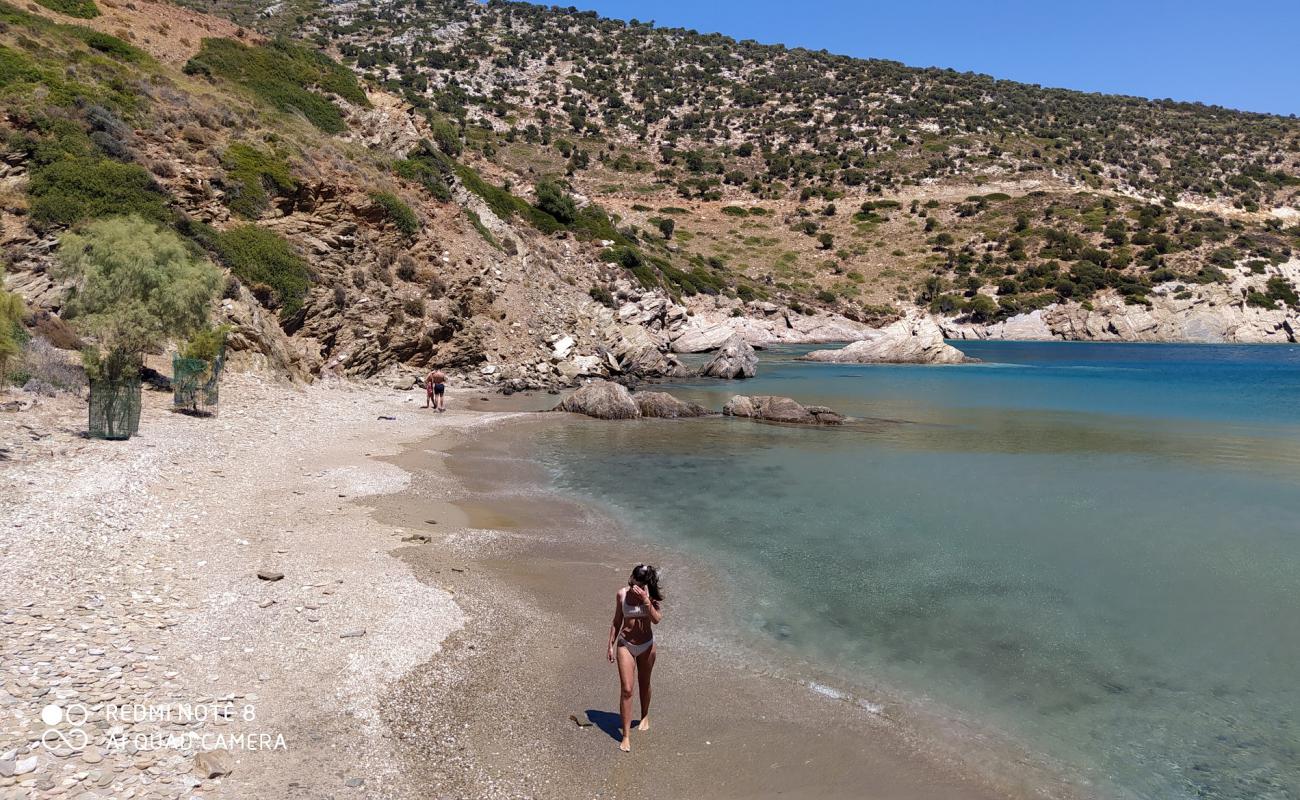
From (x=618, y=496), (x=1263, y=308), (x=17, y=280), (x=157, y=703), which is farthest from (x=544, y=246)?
(x=1263, y=308)

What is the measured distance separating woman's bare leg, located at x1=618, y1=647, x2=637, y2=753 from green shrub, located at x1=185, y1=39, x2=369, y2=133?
3717 cm

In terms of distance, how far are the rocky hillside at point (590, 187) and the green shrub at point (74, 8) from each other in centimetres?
15

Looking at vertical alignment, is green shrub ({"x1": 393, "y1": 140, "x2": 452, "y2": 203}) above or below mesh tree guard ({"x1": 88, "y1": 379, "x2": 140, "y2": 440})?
above

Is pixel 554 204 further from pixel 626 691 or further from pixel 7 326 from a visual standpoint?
pixel 626 691

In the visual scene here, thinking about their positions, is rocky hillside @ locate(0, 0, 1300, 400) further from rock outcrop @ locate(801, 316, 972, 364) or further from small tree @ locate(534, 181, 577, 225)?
rock outcrop @ locate(801, 316, 972, 364)

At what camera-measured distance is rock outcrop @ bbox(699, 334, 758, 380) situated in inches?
1629

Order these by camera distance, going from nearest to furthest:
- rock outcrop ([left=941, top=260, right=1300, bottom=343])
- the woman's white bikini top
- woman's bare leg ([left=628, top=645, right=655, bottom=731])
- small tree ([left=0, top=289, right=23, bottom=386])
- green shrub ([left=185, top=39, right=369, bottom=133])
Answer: the woman's white bikini top, woman's bare leg ([left=628, top=645, right=655, bottom=731]), small tree ([left=0, top=289, right=23, bottom=386]), green shrub ([left=185, top=39, right=369, bottom=133]), rock outcrop ([left=941, top=260, right=1300, bottom=343])

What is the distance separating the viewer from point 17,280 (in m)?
18.8

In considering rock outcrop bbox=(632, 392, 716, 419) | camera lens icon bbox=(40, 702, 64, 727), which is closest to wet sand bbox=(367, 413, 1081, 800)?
camera lens icon bbox=(40, 702, 64, 727)

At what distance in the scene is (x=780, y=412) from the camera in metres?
27.2

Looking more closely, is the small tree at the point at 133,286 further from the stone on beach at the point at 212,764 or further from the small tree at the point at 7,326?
the stone on beach at the point at 212,764

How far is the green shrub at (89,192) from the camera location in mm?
20625

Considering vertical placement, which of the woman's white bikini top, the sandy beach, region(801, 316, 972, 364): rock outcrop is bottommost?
the sandy beach

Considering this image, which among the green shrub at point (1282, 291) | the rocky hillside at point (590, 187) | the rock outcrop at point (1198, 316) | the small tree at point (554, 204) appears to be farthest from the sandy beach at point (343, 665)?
the green shrub at point (1282, 291)
